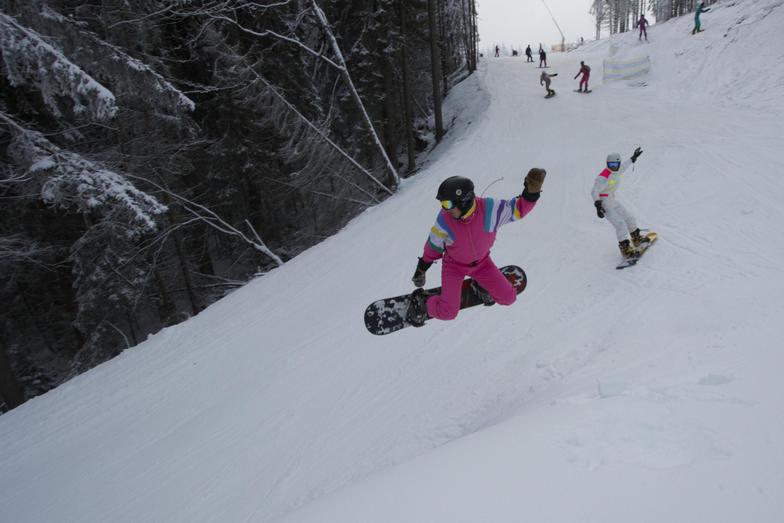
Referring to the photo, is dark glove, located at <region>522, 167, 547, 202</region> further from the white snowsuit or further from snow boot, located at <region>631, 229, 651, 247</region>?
snow boot, located at <region>631, 229, 651, 247</region>

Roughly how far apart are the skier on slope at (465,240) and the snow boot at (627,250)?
3.55 metres

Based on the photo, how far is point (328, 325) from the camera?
8.43 meters

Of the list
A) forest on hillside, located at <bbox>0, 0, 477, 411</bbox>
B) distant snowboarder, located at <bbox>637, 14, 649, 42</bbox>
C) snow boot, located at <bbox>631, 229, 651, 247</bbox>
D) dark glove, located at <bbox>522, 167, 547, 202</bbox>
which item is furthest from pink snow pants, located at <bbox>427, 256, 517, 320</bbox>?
distant snowboarder, located at <bbox>637, 14, 649, 42</bbox>

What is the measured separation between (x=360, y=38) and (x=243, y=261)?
493 inches

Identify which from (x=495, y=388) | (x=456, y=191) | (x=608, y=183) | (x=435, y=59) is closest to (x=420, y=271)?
(x=456, y=191)

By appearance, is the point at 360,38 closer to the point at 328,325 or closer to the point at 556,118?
the point at 556,118

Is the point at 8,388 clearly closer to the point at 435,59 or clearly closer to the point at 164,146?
the point at 164,146

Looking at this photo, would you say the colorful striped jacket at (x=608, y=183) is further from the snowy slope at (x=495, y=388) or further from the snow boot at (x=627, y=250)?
the snowy slope at (x=495, y=388)

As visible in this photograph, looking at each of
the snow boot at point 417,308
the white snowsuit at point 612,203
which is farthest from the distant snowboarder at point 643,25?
the snow boot at point 417,308

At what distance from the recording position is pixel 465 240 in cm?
465

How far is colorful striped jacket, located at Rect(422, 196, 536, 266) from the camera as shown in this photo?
14.8 feet

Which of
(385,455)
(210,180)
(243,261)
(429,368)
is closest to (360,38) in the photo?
(210,180)

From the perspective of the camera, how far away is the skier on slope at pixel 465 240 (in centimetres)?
422

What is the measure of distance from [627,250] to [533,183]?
4.24 m
